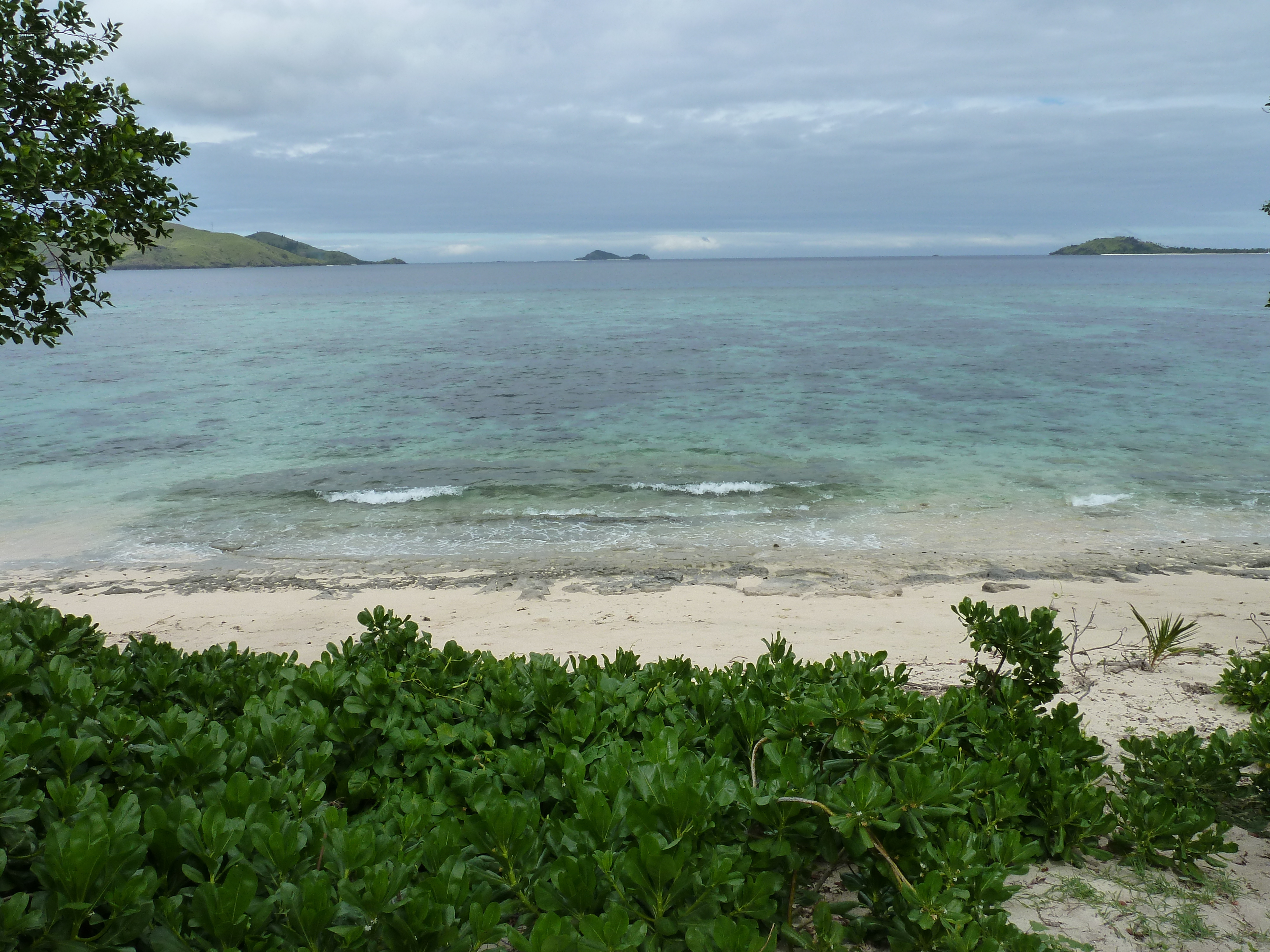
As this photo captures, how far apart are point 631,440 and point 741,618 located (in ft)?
39.6

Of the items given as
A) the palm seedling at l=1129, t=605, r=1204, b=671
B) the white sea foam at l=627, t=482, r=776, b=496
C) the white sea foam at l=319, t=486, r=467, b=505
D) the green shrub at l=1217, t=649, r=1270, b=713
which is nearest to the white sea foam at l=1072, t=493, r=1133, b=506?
the white sea foam at l=627, t=482, r=776, b=496

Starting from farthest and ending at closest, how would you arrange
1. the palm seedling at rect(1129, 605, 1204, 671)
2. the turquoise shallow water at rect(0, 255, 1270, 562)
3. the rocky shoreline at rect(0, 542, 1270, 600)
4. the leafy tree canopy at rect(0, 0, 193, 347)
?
the turquoise shallow water at rect(0, 255, 1270, 562) < the rocky shoreline at rect(0, 542, 1270, 600) < the palm seedling at rect(1129, 605, 1204, 671) < the leafy tree canopy at rect(0, 0, 193, 347)

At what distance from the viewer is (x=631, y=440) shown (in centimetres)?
2141

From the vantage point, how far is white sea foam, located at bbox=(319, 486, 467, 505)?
16375mm

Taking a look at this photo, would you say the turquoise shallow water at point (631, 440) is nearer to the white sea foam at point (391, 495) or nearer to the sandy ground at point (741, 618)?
the white sea foam at point (391, 495)

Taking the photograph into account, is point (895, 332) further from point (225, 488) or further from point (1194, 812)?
point (1194, 812)

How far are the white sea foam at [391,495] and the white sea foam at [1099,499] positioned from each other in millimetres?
12315

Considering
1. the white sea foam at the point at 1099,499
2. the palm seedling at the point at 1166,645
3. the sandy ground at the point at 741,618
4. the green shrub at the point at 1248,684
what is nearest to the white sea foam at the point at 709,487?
the sandy ground at the point at 741,618

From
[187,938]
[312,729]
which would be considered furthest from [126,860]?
[312,729]

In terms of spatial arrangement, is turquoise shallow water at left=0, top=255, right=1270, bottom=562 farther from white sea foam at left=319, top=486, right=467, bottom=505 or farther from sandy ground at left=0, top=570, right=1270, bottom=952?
sandy ground at left=0, top=570, right=1270, bottom=952

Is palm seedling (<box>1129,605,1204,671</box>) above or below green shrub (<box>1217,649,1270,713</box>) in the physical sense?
below

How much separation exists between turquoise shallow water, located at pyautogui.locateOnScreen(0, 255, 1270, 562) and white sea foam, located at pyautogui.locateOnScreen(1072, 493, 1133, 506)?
0.07 m

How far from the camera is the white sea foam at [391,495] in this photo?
1638cm

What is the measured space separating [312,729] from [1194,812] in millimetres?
3805
